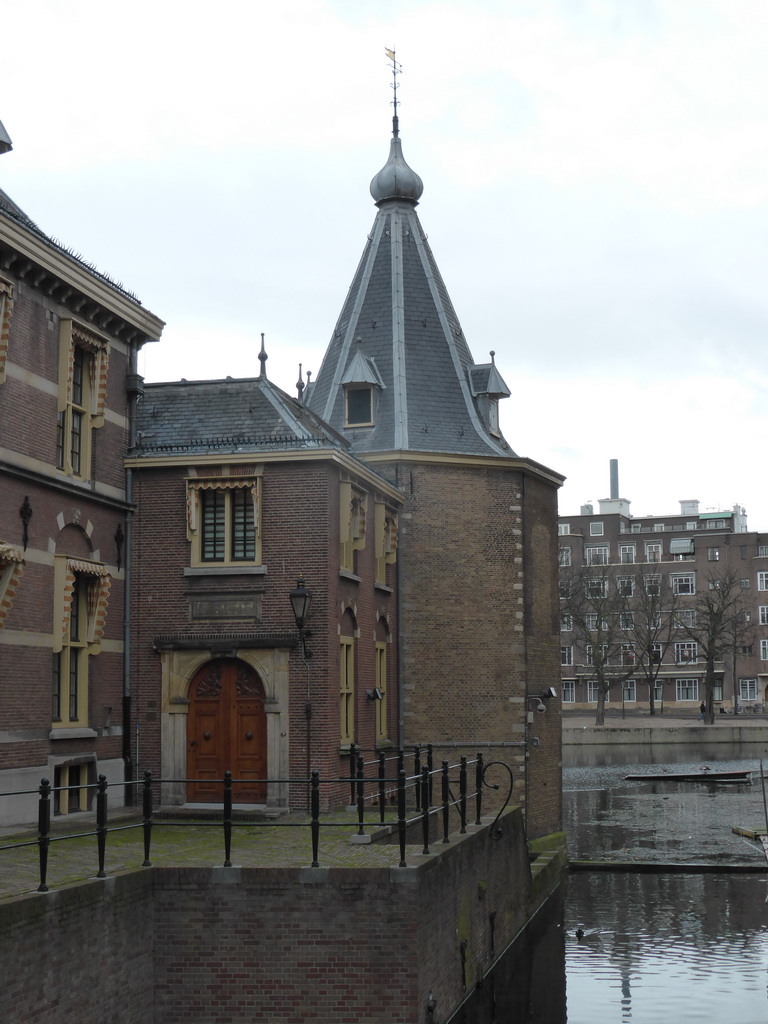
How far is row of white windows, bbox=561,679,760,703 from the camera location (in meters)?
92.7

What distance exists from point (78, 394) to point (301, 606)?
189 inches

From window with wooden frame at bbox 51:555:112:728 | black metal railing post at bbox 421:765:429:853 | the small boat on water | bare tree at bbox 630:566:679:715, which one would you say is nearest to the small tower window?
window with wooden frame at bbox 51:555:112:728

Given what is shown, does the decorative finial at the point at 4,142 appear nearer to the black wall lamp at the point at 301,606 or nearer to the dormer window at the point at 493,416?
the black wall lamp at the point at 301,606

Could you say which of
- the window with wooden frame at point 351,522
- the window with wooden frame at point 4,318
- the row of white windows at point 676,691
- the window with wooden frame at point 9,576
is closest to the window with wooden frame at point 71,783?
the window with wooden frame at point 9,576

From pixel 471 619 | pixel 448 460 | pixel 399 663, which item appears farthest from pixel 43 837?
pixel 448 460

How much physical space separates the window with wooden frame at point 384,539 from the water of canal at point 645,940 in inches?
283

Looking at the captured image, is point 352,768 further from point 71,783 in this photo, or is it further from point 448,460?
point 448,460

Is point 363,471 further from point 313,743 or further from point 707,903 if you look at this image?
point 707,903

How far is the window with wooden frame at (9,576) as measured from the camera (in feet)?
55.8

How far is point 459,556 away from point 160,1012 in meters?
15.0

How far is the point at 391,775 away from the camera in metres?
25.0

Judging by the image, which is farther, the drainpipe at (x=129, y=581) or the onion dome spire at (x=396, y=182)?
the onion dome spire at (x=396, y=182)

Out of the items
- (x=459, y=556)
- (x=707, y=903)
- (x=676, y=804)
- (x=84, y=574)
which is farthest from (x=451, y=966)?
(x=676, y=804)

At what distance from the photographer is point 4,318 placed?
16984 millimetres
